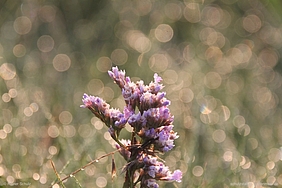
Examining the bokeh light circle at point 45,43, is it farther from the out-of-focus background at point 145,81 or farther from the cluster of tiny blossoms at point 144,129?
the cluster of tiny blossoms at point 144,129

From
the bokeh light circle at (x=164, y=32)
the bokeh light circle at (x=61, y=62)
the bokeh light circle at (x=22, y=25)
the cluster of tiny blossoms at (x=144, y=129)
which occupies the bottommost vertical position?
the bokeh light circle at (x=164, y=32)

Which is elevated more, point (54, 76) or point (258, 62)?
point (54, 76)

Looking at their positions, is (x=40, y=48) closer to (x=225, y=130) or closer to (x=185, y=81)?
(x=185, y=81)

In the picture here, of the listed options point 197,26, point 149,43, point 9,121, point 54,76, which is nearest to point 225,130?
point 9,121

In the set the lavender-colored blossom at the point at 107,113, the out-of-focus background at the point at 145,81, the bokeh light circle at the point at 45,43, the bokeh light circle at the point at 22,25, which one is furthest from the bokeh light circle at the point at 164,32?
the lavender-colored blossom at the point at 107,113

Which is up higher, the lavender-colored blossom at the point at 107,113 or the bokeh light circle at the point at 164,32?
the lavender-colored blossom at the point at 107,113

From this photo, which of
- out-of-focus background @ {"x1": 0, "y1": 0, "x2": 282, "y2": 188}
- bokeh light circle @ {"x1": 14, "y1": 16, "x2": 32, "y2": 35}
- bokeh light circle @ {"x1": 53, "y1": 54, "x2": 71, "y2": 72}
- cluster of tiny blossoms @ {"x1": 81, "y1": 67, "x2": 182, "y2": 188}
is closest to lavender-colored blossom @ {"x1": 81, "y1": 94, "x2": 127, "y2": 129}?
cluster of tiny blossoms @ {"x1": 81, "y1": 67, "x2": 182, "y2": 188}
